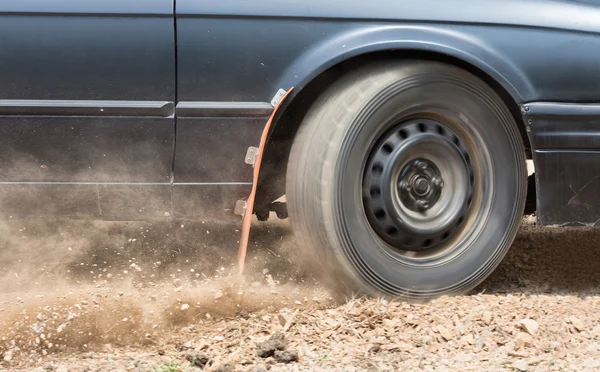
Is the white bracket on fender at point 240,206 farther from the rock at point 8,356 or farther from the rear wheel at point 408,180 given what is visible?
the rock at point 8,356

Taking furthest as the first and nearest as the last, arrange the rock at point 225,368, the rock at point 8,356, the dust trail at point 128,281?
the dust trail at point 128,281
the rock at point 8,356
the rock at point 225,368

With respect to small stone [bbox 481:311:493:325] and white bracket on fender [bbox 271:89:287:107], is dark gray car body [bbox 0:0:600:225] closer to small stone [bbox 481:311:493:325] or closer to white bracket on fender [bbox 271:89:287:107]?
white bracket on fender [bbox 271:89:287:107]

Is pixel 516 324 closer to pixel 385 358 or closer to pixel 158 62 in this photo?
pixel 385 358

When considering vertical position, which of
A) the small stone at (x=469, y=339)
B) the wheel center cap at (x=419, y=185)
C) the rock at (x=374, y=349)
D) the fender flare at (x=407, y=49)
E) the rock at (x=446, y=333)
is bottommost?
the rock at (x=374, y=349)

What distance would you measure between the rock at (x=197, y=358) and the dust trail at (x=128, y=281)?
0.43 metres

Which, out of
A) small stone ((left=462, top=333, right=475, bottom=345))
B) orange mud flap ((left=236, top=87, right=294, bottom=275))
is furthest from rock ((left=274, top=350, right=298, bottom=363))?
small stone ((left=462, top=333, right=475, bottom=345))

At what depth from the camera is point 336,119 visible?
3.67m

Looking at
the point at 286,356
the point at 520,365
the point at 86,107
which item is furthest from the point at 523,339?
the point at 86,107

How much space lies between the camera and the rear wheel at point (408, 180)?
367 cm

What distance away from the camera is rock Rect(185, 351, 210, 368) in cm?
322

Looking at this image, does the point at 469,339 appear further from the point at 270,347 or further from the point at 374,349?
the point at 270,347

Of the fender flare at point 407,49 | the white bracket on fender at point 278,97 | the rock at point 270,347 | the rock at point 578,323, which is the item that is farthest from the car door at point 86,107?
the rock at point 578,323

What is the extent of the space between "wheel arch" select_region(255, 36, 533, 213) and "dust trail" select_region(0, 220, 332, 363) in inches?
16.3

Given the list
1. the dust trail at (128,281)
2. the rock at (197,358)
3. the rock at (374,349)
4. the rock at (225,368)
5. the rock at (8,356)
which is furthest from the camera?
the dust trail at (128,281)
